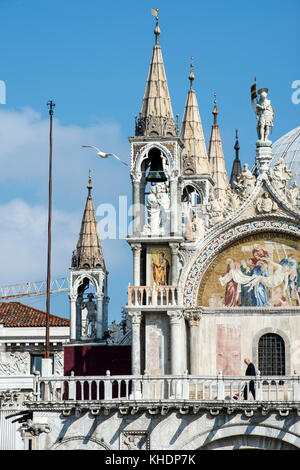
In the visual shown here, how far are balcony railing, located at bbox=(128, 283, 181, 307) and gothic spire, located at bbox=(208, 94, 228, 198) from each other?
14.2m

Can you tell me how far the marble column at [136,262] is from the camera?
6006 cm

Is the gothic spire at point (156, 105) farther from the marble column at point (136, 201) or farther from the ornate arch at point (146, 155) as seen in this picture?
the marble column at point (136, 201)

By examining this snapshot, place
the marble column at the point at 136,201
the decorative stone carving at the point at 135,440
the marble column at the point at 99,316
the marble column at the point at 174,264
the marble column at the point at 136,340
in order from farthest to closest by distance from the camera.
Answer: the marble column at the point at 99,316, the marble column at the point at 136,201, the marble column at the point at 174,264, the marble column at the point at 136,340, the decorative stone carving at the point at 135,440

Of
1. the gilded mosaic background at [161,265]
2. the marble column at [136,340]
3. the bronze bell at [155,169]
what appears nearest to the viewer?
the marble column at [136,340]

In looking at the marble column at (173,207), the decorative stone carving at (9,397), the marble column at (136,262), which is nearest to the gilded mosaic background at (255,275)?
the marble column at (173,207)

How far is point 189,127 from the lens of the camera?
2783 inches

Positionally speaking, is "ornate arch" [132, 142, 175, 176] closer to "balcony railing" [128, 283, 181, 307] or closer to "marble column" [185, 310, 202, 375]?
"balcony railing" [128, 283, 181, 307]

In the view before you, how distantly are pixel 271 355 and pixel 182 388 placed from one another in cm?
570

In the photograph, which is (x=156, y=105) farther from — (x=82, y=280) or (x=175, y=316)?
(x=82, y=280)

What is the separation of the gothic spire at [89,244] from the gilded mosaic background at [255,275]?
1134cm

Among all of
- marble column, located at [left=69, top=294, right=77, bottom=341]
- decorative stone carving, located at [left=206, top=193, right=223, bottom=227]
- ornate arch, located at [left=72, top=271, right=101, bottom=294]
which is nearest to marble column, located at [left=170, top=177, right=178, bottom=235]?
decorative stone carving, located at [left=206, top=193, right=223, bottom=227]

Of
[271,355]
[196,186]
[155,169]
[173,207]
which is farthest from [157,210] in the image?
[196,186]
